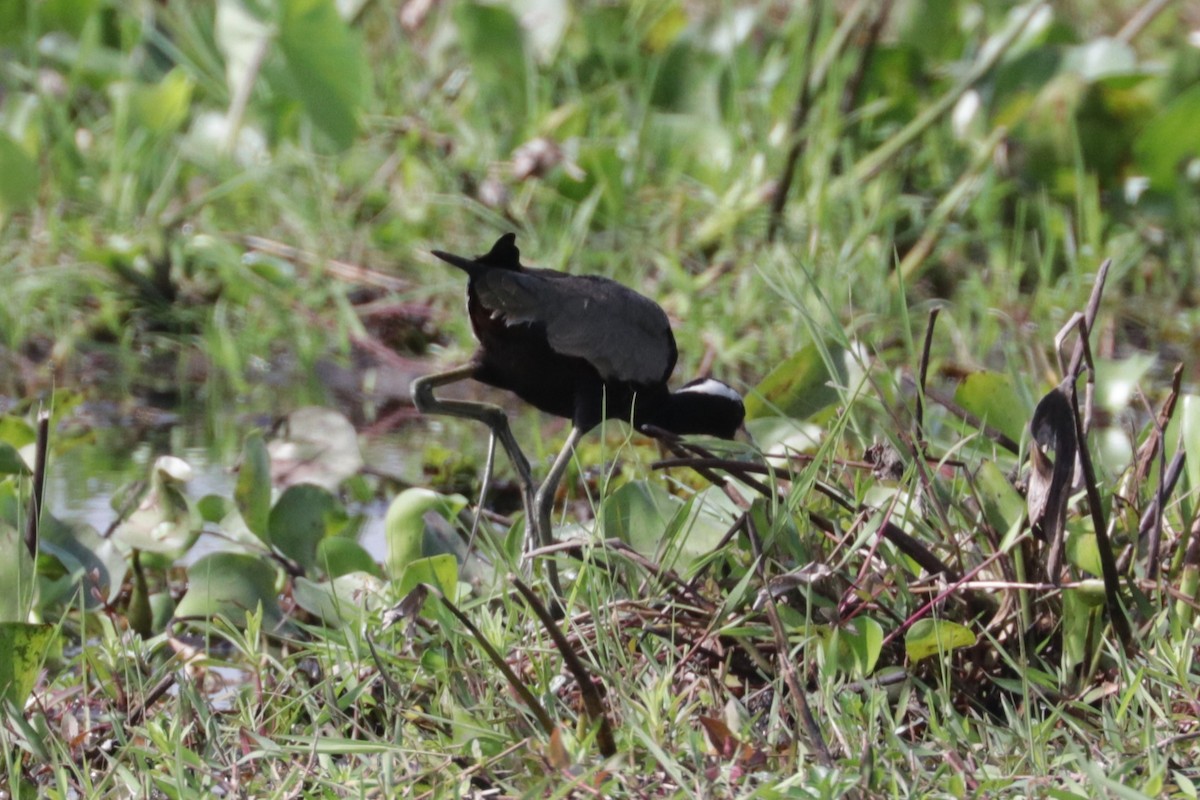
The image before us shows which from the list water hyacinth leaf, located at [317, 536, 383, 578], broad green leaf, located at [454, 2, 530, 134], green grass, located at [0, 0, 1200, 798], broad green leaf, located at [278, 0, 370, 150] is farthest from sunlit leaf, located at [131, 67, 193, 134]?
water hyacinth leaf, located at [317, 536, 383, 578]

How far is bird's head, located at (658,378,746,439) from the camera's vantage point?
1762mm

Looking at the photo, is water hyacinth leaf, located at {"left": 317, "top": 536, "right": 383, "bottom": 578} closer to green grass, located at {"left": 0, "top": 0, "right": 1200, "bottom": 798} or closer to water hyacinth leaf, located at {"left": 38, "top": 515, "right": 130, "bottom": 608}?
green grass, located at {"left": 0, "top": 0, "right": 1200, "bottom": 798}

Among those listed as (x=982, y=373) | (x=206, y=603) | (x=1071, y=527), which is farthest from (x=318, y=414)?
(x=1071, y=527)

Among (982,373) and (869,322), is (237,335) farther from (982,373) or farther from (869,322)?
(982,373)

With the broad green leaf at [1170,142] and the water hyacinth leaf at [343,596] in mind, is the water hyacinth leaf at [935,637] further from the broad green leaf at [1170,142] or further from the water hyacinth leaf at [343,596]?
the broad green leaf at [1170,142]

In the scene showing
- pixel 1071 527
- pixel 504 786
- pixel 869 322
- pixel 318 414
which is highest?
pixel 1071 527

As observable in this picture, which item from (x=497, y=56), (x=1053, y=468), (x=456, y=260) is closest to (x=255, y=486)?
(x=456, y=260)

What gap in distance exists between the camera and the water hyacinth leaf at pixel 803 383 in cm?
198

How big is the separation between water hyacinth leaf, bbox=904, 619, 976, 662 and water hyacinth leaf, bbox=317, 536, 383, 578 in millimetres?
692

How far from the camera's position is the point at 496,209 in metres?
3.67

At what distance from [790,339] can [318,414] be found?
1162mm

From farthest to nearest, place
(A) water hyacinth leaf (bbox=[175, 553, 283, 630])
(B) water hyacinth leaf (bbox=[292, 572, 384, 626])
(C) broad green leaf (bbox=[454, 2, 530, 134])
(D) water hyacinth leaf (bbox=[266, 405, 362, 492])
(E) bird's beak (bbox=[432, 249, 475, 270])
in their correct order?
1. (C) broad green leaf (bbox=[454, 2, 530, 134])
2. (D) water hyacinth leaf (bbox=[266, 405, 362, 492])
3. (A) water hyacinth leaf (bbox=[175, 553, 283, 630])
4. (B) water hyacinth leaf (bbox=[292, 572, 384, 626])
5. (E) bird's beak (bbox=[432, 249, 475, 270])

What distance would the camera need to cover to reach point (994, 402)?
192 cm

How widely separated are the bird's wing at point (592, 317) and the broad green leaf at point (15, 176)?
2149 millimetres
